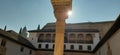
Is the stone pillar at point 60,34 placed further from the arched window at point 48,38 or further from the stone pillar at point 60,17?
the arched window at point 48,38

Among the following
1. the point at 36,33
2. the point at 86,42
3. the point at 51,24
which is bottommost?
the point at 86,42

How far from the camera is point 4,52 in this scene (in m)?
20.3

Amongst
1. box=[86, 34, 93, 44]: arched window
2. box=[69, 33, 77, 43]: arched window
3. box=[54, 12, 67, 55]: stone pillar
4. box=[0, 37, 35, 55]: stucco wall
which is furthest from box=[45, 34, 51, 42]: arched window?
box=[54, 12, 67, 55]: stone pillar

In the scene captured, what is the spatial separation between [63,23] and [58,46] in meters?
0.58

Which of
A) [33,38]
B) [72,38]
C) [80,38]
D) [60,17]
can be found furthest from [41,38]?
[60,17]

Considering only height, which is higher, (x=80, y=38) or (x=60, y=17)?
(x=60, y=17)

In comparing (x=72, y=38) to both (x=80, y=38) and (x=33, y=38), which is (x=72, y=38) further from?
(x=33, y=38)

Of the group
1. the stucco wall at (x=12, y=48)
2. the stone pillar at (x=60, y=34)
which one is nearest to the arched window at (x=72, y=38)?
the stucco wall at (x=12, y=48)

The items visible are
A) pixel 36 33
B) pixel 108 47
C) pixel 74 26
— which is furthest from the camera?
pixel 74 26

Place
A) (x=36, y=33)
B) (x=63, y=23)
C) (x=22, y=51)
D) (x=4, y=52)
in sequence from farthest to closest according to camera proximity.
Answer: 1. (x=36, y=33)
2. (x=22, y=51)
3. (x=4, y=52)
4. (x=63, y=23)

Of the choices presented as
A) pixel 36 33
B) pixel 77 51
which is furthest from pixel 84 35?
pixel 36 33

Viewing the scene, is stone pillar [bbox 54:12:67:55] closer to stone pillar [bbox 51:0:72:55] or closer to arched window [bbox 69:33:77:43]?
stone pillar [bbox 51:0:72:55]

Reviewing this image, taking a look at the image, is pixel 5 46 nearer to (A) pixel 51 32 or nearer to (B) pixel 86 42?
(A) pixel 51 32

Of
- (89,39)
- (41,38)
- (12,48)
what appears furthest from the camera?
(41,38)
